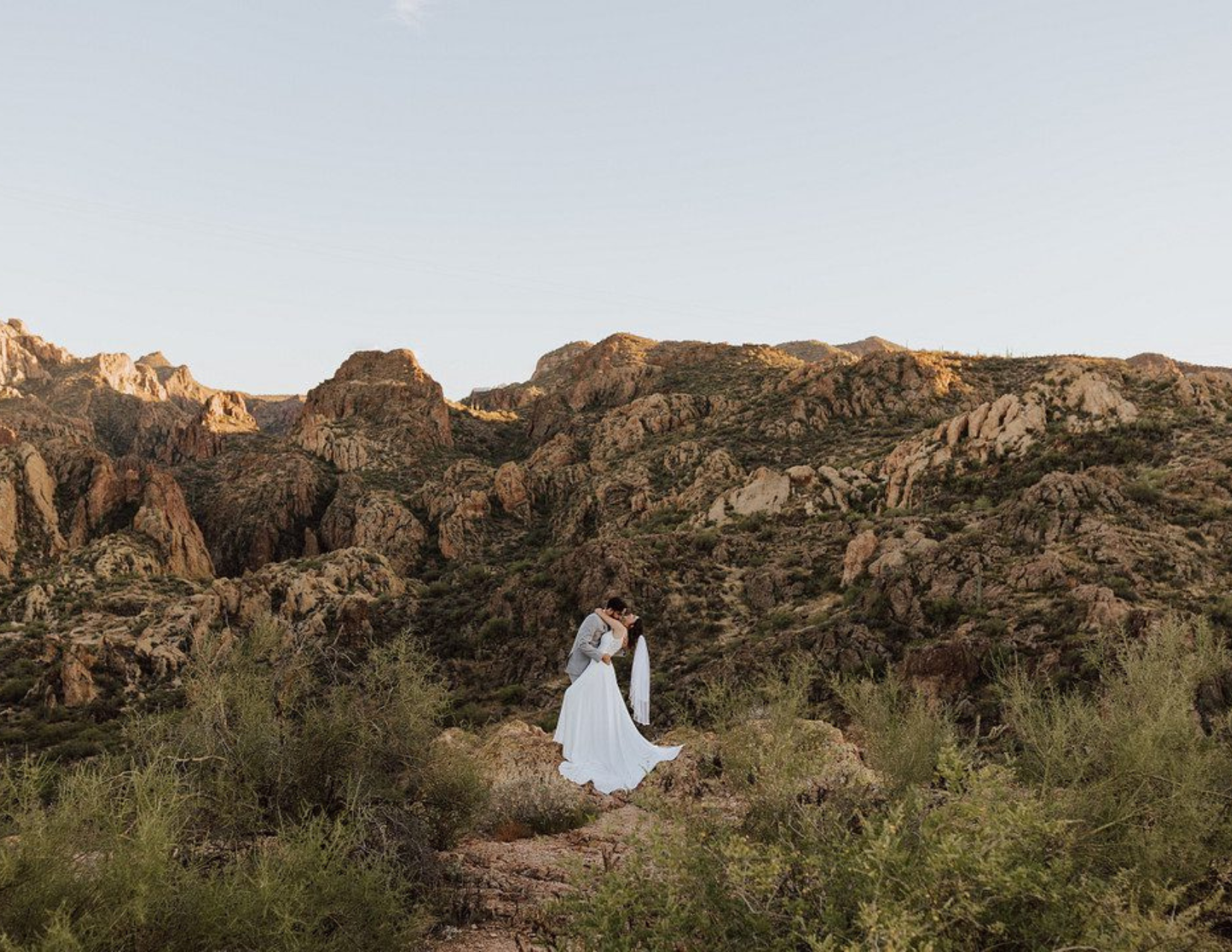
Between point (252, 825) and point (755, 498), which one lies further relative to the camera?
point (755, 498)

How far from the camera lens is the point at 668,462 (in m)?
43.5

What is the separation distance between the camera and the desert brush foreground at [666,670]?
4078 mm

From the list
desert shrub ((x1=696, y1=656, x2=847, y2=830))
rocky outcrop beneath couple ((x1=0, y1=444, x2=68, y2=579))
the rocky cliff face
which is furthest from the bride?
rocky outcrop beneath couple ((x1=0, y1=444, x2=68, y2=579))

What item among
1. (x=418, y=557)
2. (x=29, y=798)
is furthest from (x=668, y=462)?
(x=29, y=798)

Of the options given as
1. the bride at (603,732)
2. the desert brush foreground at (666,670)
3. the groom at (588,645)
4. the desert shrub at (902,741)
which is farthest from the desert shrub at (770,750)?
the groom at (588,645)

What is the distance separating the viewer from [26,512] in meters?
39.2

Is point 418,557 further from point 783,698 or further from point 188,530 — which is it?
point 783,698

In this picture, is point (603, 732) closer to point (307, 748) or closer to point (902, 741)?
point (902, 741)

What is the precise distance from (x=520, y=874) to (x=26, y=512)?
42.8 meters

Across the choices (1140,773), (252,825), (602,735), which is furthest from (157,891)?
(1140,773)

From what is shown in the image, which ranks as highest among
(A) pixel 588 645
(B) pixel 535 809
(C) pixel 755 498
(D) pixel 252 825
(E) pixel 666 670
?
(C) pixel 755 498

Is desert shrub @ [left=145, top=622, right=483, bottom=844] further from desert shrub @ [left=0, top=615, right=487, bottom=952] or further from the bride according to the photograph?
the bride

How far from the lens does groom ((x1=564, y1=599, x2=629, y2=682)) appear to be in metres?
10.8

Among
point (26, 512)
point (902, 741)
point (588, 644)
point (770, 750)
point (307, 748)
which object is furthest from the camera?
point (26, 512)
